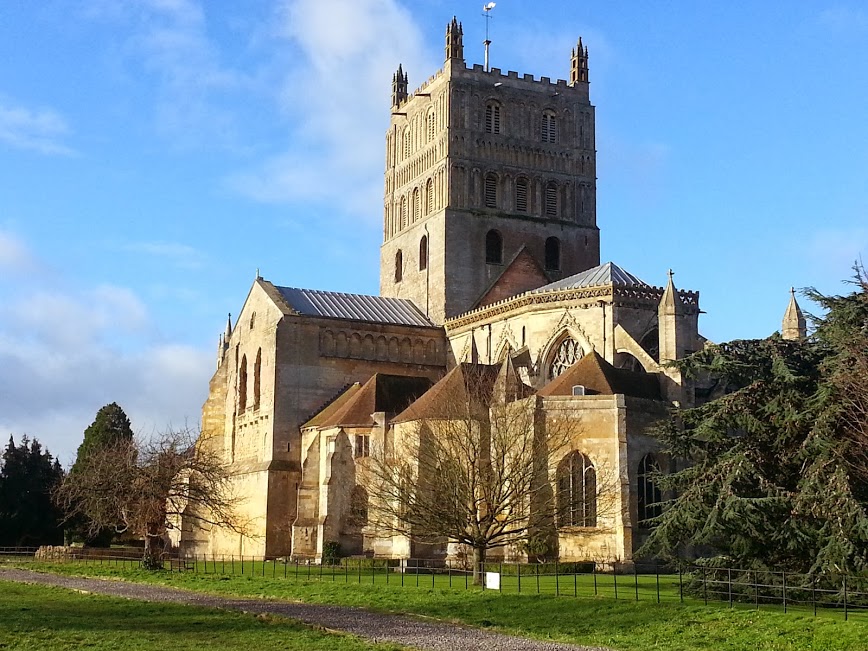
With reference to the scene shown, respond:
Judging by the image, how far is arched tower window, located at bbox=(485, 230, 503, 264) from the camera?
74438mm

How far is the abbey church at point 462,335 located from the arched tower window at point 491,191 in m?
0.09

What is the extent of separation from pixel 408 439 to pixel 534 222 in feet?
84.3

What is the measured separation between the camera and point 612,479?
1919 inches

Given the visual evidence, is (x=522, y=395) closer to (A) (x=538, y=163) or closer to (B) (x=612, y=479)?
(B) (x=612, y=479)

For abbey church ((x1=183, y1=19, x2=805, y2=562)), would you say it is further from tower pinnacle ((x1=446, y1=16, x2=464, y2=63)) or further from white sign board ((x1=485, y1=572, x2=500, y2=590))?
white sign board ((x1=485, y1=572, x2=500, y2=590))

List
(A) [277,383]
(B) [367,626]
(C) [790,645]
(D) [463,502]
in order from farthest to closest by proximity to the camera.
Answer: (A) [277,383], (D) [463,502], (B) [367,626], (C) [790,645]

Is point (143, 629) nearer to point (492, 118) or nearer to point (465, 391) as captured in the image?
point (465, 391)

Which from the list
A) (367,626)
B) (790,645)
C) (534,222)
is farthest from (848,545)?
(534,222)

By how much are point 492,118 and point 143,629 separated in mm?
52197

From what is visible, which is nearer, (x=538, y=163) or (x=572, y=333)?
(x=572, y=333)

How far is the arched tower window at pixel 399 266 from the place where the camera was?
7869cm

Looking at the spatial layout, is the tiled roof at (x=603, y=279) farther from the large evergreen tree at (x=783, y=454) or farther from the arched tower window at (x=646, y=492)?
the large evergreen tree at (x=783, y=454)

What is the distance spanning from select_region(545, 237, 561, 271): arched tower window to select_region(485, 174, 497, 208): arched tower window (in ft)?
13.3

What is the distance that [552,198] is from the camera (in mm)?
76562
